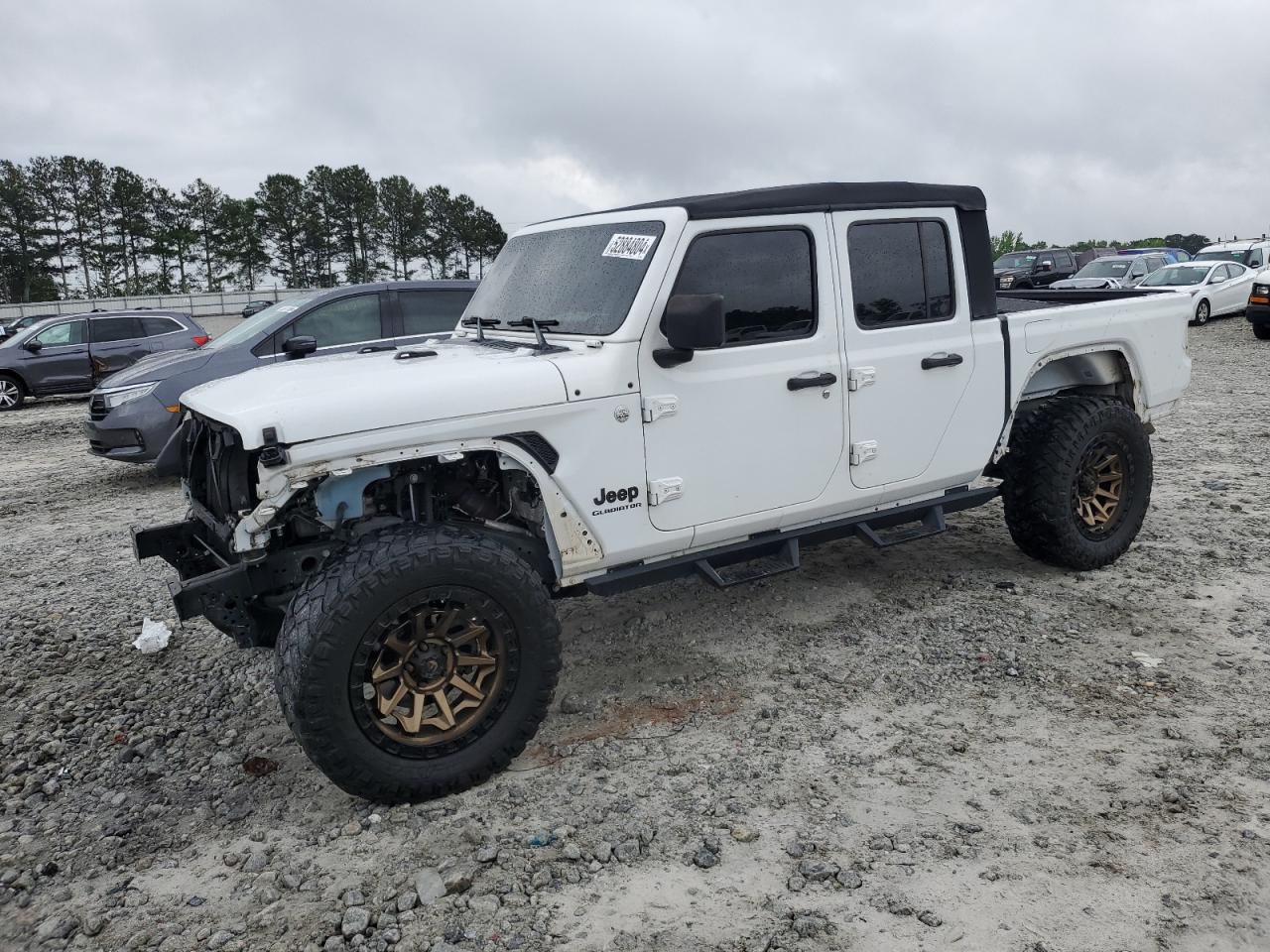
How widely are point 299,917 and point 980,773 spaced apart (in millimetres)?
2345

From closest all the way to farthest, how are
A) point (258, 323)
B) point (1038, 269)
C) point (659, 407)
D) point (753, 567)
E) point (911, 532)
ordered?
point (659, 407) → point (753, 567) → point (911, 532) → point (258, 323) → point (1038, 269)

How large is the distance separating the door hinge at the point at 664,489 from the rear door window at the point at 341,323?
17.7ft

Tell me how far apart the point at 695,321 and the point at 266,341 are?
6090 millimetres

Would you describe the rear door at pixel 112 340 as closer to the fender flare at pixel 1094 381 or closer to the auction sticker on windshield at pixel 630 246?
the auction sticker on windshield at pixel 630 246

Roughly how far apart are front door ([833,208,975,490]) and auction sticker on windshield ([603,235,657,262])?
950 mm

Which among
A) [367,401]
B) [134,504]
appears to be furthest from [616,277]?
[134,504]

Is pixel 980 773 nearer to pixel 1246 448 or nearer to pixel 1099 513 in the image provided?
pixel 1099 513

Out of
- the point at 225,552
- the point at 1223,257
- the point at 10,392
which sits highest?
the point at 1223,257

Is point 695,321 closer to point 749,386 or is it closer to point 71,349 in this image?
point 749,386

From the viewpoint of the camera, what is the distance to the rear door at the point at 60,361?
1577 cm

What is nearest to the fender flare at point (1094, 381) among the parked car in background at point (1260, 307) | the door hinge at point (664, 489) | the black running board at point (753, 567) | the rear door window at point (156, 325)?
the black running board at point (753, 567)

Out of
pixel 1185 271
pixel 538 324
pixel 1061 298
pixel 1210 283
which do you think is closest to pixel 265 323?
pixel 538 324

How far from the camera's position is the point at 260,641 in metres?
3.73

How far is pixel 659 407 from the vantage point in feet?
12.4
